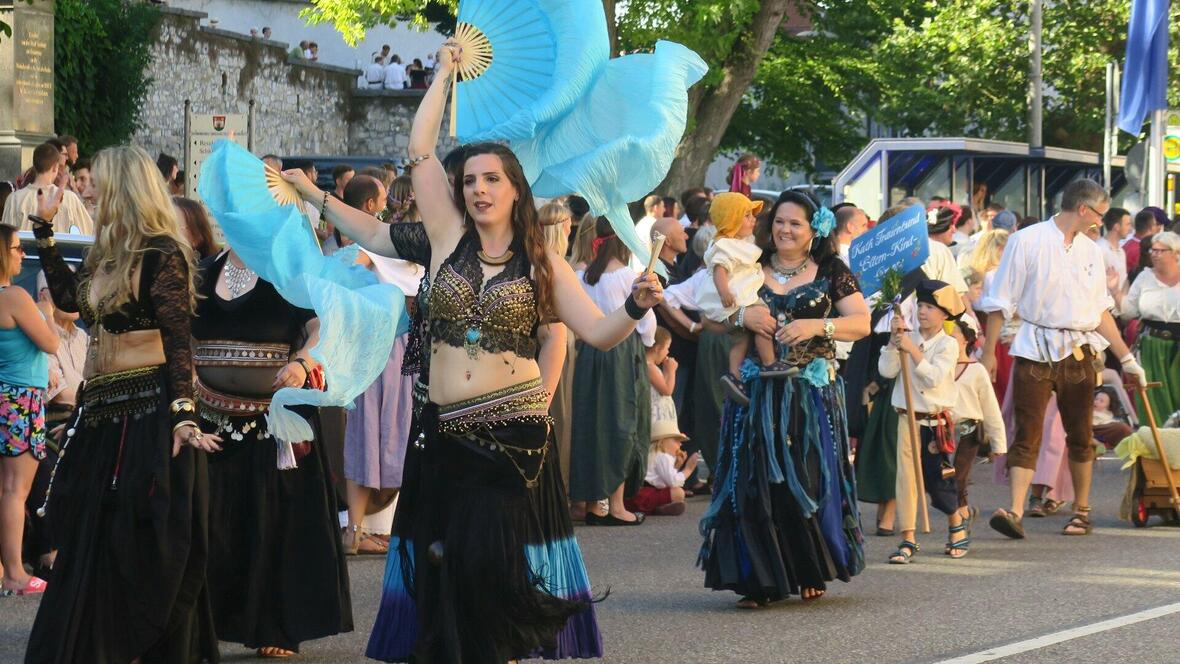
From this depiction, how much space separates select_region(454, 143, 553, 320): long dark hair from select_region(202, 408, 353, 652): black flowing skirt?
183 cm

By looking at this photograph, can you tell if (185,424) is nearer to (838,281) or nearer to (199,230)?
(199,230)

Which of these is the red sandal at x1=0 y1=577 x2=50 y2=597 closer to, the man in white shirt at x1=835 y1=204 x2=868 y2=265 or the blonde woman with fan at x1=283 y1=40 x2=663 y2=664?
the blonde woman with fan at x1=283 y1=40 x2=663 y2=664

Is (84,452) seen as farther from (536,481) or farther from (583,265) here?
(583,265)

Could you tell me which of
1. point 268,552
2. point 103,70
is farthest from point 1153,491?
point 103,70

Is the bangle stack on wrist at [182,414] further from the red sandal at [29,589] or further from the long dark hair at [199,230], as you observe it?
the red sandal at [29,589]

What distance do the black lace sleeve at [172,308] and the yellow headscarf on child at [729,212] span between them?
3.71m

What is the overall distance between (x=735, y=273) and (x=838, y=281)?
548 mm

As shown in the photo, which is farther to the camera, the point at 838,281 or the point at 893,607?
the point at 838,281

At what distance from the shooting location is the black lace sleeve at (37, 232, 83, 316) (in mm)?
7250

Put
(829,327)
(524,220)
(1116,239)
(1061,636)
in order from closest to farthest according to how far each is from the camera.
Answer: (524,220)
(1061,636)
(829,327)
(1116,239)

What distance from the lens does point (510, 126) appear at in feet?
20.9

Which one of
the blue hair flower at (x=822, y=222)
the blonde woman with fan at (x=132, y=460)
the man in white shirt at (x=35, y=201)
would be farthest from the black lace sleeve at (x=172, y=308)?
the man in white shirt at (x=35, y=201)

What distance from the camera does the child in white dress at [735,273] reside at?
8977mm

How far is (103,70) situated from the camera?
29281 millimetres
